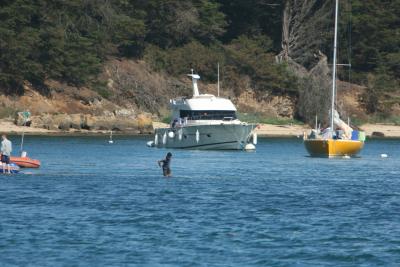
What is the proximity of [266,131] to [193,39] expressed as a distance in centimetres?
1335

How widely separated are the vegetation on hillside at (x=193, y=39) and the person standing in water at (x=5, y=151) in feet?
151

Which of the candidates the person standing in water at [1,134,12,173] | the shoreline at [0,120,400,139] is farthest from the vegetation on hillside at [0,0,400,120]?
the person standing in water at [1,134,12,173]

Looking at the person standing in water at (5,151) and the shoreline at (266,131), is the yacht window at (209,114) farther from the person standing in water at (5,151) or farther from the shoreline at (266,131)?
the person standing in water at (5,151)

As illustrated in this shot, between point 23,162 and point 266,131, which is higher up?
point 266,131

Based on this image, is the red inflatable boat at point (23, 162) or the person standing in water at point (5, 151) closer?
the person standing in water at point (5, 151)

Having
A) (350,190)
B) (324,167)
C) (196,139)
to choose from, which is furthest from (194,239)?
(196,139)

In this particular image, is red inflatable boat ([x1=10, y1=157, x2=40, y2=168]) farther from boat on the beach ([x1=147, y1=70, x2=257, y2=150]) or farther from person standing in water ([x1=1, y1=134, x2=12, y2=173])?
boat on the beach ([x1=147, y1=70, x2=257, y2=150])

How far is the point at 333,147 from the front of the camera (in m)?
68.4

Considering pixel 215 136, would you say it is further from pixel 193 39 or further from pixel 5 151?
pixel 193 39

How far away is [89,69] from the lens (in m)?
101

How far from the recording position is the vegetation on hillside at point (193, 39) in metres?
98.9

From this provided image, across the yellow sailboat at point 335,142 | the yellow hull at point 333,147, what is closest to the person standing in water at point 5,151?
the yellow sailboat at point 335,142

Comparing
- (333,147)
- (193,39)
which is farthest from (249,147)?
(193,39)

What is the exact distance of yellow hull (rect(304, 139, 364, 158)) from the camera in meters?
68.2
